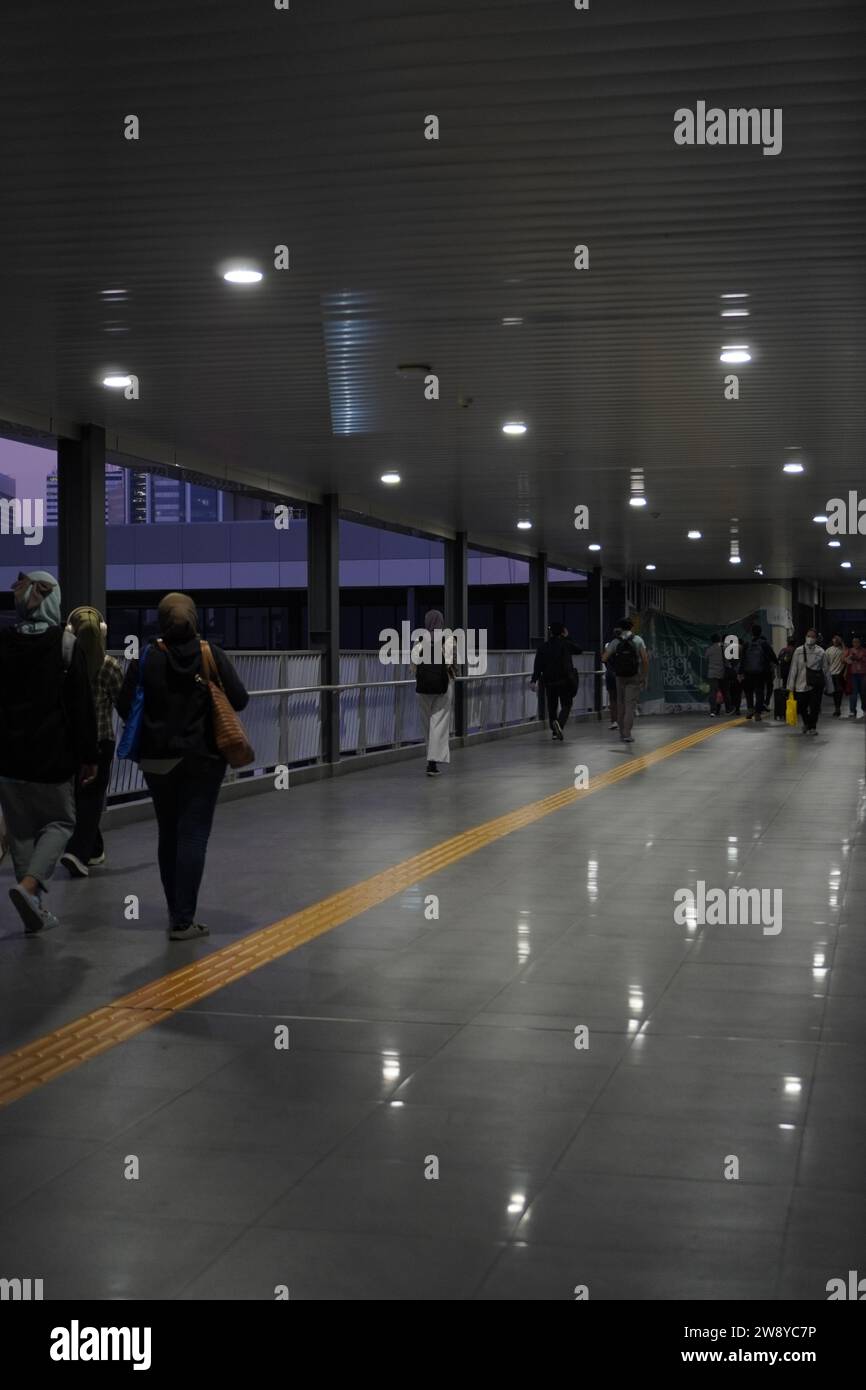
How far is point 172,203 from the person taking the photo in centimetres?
669

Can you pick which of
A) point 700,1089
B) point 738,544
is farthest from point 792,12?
point 738,544

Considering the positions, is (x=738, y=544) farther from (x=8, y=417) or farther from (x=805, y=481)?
(x=8, y=417)

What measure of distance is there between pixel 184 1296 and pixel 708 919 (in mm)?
4916

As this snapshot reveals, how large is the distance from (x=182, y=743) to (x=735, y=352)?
4808mm

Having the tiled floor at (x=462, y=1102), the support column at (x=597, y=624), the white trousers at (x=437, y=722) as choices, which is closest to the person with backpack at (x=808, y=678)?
the support column at (x=597, y=624)

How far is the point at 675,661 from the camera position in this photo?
33938mm

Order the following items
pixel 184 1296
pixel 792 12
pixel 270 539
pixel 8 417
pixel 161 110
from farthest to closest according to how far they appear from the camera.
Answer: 1. pixel 270 539
2. pixel 8 417
3. pixel 161 110
4. pixel 792 12
5. pixel 184 1296

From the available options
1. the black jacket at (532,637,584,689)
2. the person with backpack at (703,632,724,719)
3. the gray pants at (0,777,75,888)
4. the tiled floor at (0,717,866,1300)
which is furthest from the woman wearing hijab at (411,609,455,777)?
the person with backpack at (703,632,724,719)

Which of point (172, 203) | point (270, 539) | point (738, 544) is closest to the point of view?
point (172, 203)

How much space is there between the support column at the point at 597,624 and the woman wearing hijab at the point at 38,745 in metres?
23.8

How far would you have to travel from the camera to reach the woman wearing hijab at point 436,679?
1602 centimetres

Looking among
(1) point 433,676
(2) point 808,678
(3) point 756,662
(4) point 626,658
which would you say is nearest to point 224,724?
(1) point 433,676

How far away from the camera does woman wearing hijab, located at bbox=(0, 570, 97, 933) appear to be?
7410 millimetres

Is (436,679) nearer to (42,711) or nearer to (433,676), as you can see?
(433,676)
